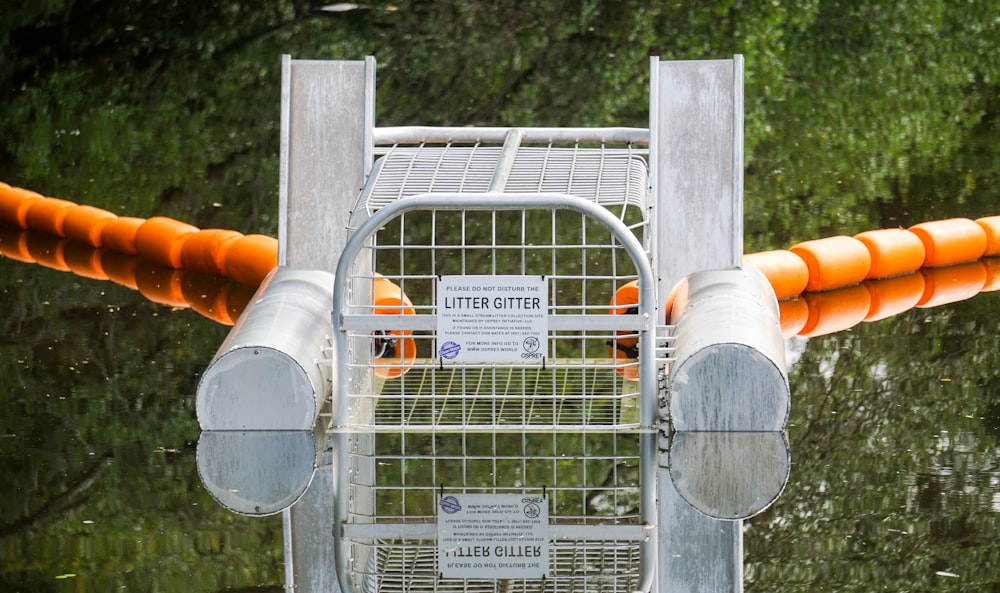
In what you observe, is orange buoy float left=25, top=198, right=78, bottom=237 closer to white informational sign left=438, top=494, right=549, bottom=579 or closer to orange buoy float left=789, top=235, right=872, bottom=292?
orange buoy float left=789, top=235, right=872, bottom=292

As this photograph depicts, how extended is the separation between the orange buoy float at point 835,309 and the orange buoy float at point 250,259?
8.40ft

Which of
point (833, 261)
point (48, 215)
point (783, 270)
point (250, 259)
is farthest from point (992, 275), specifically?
point (48, 215)

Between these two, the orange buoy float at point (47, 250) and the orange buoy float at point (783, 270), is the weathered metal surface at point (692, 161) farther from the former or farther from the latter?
the orange buoy float at point (47, 250)

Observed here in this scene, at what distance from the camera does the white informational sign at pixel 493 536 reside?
4528 millimetres

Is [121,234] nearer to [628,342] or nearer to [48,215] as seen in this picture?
[48,215]

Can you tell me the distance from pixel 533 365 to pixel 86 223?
4.41m

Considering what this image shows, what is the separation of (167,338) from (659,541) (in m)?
3.35

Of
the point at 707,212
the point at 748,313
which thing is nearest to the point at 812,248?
the point at 707,212

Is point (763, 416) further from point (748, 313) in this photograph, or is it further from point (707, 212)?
point (707, 212)

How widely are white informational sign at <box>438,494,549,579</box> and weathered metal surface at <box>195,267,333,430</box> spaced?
30.3 inches

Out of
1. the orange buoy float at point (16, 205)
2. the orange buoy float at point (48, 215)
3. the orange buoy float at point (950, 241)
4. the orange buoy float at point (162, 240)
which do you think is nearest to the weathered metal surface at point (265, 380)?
the orange buoy float at point (162, 240)

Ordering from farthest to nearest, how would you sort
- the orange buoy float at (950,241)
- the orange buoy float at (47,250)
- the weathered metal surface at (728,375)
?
the orange buoy float at (47,250) → the orange buoy float at (950,241) → the weathered metal surface at (728,375)

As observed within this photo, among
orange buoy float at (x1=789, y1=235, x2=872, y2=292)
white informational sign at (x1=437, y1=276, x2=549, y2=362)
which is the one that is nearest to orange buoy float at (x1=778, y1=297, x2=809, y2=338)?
orange buoy float at (x1=789, y1=235, x2=872, y2=292)

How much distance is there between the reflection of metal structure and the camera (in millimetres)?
4777
